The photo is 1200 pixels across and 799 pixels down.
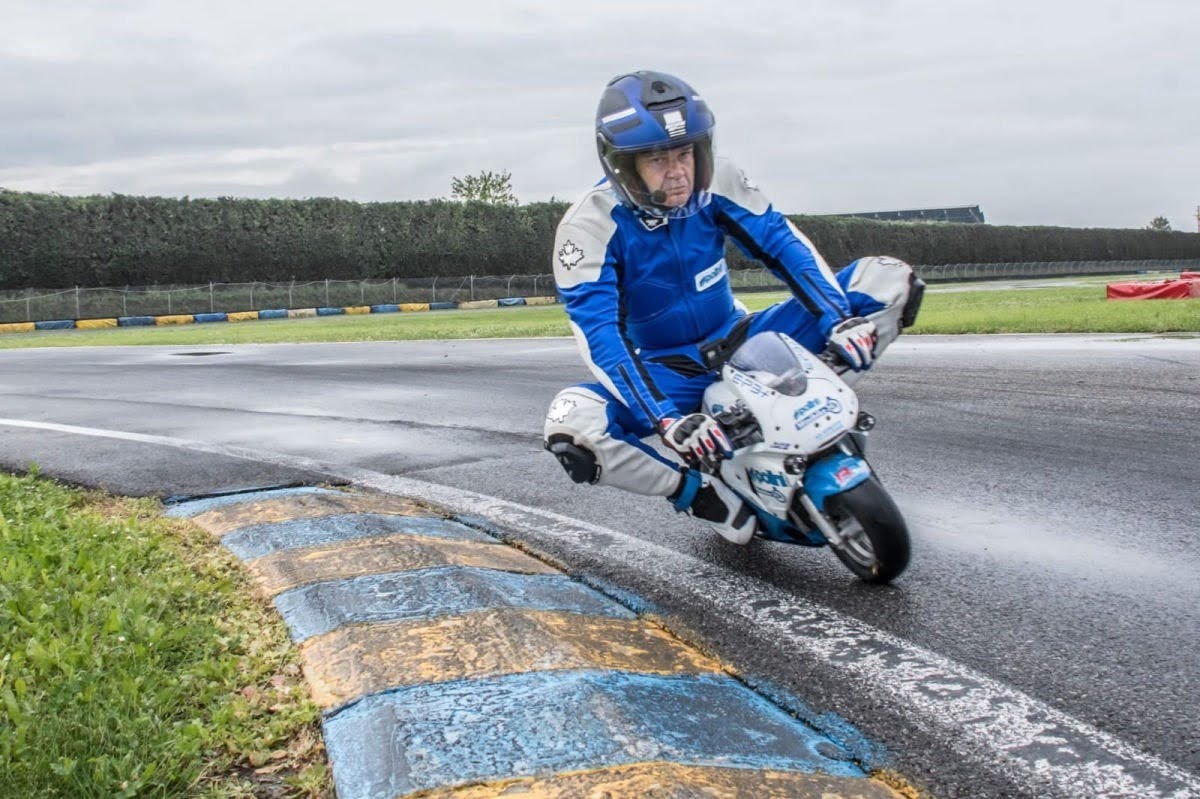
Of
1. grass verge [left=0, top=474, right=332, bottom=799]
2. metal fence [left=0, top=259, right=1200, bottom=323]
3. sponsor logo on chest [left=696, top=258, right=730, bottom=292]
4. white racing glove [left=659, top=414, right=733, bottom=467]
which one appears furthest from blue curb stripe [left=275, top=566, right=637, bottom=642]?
metal fence [left=0, top=259, right=1200, bottom=323]

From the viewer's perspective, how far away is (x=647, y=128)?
165 inches

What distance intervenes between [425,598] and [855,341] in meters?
1.79

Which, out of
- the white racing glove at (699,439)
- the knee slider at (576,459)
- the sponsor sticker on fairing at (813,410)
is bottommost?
the knee slider at (576,459)

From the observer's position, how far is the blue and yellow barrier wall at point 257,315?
3625 cm

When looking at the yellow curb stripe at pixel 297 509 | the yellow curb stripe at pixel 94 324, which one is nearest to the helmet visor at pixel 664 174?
the yellow curb stripe at pixel 297 509

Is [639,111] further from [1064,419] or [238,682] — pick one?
[1064,419]

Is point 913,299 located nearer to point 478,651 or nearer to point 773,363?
point 773,363

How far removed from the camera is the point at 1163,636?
11.0ft

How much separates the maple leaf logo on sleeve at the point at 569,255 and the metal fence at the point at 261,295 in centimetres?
2786

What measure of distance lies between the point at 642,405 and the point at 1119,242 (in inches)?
3503

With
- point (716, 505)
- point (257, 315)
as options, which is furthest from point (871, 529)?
point (257, 315)

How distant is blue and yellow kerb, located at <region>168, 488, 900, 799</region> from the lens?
245cm

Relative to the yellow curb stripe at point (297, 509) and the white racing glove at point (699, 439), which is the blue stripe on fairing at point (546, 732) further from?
the yellow curb stripe at point (297, 509)

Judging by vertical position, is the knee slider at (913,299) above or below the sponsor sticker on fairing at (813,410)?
above
